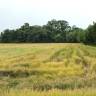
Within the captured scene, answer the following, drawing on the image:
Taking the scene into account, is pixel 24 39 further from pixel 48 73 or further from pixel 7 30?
pixel 48 73

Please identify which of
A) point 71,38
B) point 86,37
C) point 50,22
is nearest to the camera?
point 86,37

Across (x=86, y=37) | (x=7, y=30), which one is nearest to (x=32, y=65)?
(x=86, y=37)

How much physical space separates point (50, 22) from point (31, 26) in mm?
13327

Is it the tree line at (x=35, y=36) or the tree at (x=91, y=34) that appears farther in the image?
the tree line at (x=35, y=36)

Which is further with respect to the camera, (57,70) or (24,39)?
(24,39)

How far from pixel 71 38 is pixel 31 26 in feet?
53.3

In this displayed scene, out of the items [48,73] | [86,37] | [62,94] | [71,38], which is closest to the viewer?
[62,94]

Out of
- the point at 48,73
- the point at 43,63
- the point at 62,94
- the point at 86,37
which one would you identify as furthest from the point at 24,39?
the point at 62,94

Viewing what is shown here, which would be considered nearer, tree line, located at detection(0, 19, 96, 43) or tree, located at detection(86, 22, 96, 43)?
tree, located at detection(86, 22, 96, 43)

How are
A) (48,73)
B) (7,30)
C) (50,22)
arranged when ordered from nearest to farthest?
(48,73), (7,30), (50,22)

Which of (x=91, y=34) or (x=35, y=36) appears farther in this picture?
(x=35, y=36)

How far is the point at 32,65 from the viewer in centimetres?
2841

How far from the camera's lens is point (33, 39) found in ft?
307

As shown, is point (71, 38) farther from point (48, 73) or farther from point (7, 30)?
point (48, 73)
